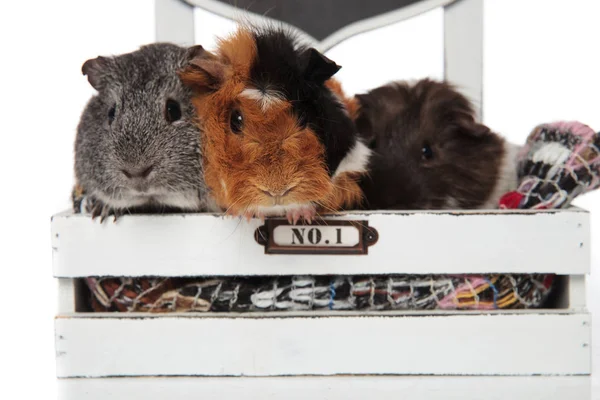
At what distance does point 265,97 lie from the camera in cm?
136

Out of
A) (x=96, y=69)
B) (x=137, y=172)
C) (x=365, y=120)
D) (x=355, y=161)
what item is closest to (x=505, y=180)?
(x=365, y=120)

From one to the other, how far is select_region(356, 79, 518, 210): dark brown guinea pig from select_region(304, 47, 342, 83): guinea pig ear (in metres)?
0.40

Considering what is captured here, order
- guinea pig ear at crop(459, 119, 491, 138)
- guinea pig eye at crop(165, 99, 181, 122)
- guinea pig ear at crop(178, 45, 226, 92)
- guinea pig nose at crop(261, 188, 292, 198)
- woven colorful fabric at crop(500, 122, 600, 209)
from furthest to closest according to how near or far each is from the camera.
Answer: guinea pig ear at crop(459, 119, 491, 138)
woven colorful fabric at crop(500, 122, 600, 209)
guinea pig eye at crop(165, 99, 181, 122)
guinea pig ear at crop(178, 45, 226, 92)
guinea pig nose at crop(261, 188, 292, 198)

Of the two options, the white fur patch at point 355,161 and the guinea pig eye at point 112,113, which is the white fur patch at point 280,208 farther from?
the guinea pig eye at point 112,113

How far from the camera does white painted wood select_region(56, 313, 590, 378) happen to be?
1602mm

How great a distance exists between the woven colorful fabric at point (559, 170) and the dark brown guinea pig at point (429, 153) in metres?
0.12

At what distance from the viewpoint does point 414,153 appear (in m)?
1.85

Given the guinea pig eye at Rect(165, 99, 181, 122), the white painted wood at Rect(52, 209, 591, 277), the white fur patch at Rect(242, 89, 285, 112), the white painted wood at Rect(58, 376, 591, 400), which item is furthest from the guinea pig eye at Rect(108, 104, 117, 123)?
the white painted wood at Rect(58, 376, 591, 400)

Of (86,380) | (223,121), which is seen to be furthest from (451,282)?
(86,380)

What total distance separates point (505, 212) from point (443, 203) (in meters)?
0.27

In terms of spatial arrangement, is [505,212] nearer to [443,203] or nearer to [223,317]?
[443,203]

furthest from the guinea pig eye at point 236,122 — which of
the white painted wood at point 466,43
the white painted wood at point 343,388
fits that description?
the white painted wood at point 466,43

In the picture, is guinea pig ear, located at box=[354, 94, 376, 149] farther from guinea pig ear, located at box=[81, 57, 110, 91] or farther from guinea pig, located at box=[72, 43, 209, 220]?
guinea pig ear, located at box=[81, 57, 110, 91]

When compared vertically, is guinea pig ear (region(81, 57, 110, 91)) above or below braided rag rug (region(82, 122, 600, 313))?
above
